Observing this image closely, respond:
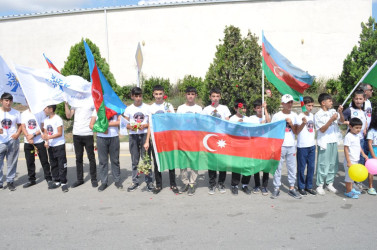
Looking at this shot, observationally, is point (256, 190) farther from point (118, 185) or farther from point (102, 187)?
point (102, 187)

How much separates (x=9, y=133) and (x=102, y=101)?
2.01 m

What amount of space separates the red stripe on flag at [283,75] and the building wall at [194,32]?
1115cm

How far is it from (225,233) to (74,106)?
12.5ft

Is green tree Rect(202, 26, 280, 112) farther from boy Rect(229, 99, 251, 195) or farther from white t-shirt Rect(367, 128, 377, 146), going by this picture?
white t-shirt Rect(367, 128, 377, 146)

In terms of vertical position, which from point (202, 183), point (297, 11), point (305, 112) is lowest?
point (202, 183)

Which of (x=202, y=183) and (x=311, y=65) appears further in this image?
(x=311, y=65)

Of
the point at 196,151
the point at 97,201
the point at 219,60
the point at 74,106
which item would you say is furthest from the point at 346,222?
the point at 219,60

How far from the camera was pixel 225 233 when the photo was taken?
4.15 m

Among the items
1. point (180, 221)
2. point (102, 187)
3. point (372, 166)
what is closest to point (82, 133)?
point (102, 187)

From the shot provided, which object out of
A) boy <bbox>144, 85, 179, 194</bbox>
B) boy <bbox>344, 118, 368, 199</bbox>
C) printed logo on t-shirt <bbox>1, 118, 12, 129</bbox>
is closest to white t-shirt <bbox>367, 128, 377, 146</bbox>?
boy <bbox>344, 118, 368, 199</bbox>

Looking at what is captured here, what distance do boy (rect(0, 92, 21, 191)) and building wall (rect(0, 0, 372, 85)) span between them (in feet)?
37.8

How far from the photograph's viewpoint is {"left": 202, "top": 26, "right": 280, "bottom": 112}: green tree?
36.6 ft

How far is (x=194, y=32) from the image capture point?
55.2 feet

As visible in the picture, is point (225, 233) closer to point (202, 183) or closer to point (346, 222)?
point (346, 222)
